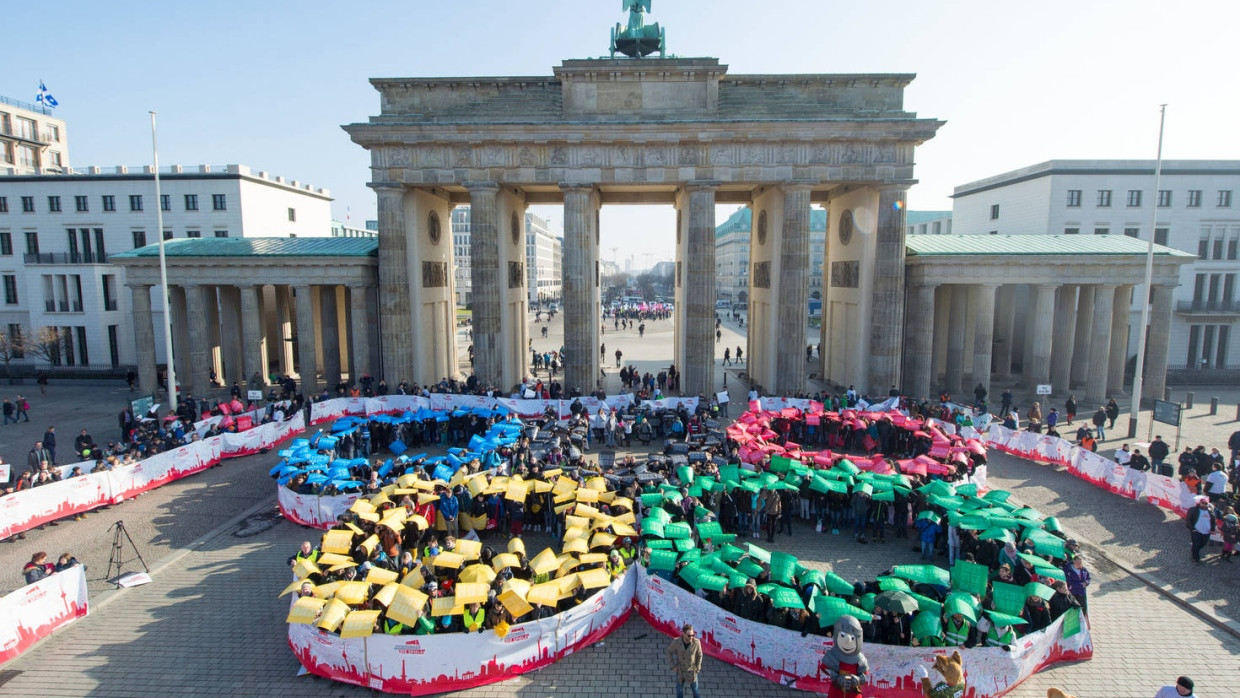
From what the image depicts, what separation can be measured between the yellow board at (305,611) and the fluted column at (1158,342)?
37756 millimetres

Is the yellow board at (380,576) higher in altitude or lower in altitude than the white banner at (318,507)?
higher

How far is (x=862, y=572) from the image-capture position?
14250mm

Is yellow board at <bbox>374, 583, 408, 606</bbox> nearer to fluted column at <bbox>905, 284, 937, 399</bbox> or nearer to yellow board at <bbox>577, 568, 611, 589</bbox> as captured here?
yellow board at <bbox>577, 568, 611, 589</bbox>

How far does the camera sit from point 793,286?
3166 cm

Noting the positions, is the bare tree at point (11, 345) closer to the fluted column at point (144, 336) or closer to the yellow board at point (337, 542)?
the fluted column at point (144, 336)

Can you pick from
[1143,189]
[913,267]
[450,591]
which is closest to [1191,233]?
[1143,189]

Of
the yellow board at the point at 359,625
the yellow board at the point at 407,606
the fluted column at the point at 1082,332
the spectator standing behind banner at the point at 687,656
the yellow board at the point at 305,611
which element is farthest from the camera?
the fluted column at the point at 1082,332

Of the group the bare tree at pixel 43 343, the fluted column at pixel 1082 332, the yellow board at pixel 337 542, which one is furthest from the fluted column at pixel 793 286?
the bare tree at pixel 43 343

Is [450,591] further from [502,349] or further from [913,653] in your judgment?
[502,349]

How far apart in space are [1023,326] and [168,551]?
44362 millimetres

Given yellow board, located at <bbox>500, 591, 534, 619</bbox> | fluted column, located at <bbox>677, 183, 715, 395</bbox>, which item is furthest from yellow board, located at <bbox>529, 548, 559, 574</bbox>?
fluted column, located at <bbox>677, 183, 715, 395</bbox>

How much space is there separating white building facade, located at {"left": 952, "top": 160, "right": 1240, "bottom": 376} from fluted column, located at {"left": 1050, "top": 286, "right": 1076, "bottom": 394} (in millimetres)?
12149

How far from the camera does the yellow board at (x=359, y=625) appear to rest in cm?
1002

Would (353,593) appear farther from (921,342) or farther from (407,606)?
(921,342)
